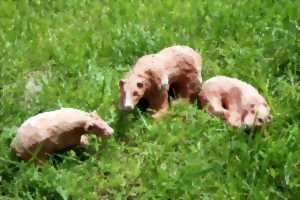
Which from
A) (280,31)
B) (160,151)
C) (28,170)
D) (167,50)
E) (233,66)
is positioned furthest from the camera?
(280,31)

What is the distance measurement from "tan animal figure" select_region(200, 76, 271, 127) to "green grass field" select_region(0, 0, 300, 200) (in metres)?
0.05

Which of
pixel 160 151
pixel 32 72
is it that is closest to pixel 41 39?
pixel 32 72

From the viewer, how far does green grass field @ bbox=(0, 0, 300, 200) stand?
2398 mm

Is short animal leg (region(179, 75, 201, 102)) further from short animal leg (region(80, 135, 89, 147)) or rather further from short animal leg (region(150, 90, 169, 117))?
short animal leg (region(80, 135, 89, 147))

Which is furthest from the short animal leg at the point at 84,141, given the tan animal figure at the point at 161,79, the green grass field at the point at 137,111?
the tan animal figure at the point at 161,79

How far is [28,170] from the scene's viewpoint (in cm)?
241

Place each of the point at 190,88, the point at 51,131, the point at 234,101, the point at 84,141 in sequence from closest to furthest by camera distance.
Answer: the point at 51,131, the point at 84,141, the point at 234,101, the point at 190,88

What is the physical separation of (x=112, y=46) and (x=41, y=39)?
1.20 feet

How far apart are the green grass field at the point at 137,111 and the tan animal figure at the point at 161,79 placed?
0.07m

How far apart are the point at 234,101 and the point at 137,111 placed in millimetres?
391

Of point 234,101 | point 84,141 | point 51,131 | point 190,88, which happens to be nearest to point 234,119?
point 234,101

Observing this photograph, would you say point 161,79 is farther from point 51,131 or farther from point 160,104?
point 51,131

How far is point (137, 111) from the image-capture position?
273 centimetres

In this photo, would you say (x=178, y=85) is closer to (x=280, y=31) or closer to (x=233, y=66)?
(x=233, y=66)
